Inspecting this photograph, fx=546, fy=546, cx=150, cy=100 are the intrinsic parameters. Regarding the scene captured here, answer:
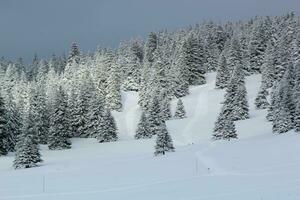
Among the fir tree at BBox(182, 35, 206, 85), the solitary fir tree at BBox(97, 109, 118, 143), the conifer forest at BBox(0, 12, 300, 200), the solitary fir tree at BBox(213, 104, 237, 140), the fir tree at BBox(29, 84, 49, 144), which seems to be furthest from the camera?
the fir tree at BBox(182, 35, 206, 85)

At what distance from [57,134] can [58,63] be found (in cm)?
8220

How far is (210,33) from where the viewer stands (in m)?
135

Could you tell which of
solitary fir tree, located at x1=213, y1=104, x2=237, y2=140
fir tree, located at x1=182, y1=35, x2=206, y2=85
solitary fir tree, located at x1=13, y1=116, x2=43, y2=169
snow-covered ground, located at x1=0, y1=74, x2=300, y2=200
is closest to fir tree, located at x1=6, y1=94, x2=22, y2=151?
solitary fir tree, located at x1=13, y1=116, x2=43, y2=169

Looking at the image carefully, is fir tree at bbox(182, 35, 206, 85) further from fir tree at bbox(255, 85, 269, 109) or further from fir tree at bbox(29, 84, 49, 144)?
fir tree at bbox(29, 84, 49, 144)

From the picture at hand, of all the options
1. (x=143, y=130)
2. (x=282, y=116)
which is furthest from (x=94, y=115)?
(x=282, y=116)

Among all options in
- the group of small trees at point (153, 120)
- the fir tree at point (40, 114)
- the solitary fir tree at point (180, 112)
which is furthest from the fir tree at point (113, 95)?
the fir tree at point (40, 114)

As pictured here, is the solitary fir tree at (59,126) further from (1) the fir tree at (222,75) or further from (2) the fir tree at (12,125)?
(1) the fir tree at (222,75)

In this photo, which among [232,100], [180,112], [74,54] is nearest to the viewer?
[232,100]

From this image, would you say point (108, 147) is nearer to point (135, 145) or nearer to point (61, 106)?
point (135, 145)

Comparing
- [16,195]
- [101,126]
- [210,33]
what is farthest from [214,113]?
[16,195]

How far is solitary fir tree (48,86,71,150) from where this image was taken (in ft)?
239

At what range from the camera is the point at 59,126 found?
7469cm

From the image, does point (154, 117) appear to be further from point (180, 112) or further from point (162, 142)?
point (162, 142)

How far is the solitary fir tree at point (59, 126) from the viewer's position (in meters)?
72.9
